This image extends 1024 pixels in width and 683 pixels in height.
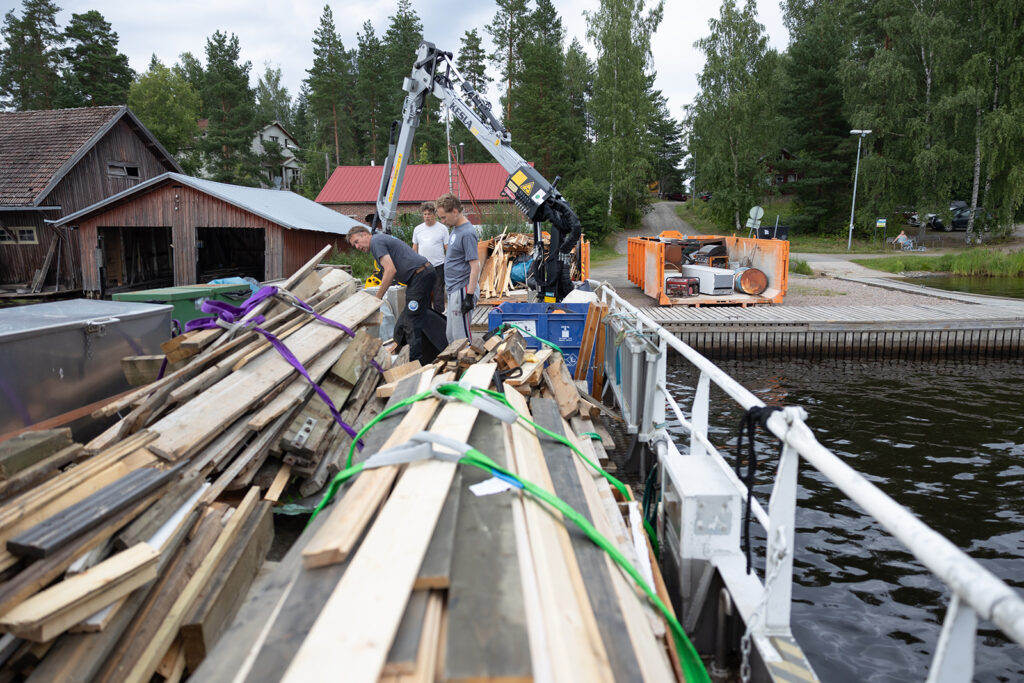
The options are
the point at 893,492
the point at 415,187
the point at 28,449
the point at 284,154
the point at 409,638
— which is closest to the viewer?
the point at 409,638

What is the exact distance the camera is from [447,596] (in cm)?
207

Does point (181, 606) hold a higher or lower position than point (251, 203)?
lower

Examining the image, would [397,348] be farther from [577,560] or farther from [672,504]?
[577,560]

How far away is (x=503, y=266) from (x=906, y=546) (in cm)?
1435

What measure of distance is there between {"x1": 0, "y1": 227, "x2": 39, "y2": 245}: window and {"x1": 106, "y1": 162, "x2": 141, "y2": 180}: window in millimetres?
4148

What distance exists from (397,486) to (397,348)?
17.0ft

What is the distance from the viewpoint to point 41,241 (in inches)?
982

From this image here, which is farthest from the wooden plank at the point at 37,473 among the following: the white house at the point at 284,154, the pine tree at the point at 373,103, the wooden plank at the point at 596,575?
the white house at the point at 284,154

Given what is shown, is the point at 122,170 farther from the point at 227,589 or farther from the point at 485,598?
the point at 485,598

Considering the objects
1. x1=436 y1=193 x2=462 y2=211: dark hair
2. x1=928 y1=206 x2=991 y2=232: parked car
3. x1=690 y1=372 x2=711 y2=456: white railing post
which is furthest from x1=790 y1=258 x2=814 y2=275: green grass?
x1=690 y1=372 x2=711 y2=456: white railing post

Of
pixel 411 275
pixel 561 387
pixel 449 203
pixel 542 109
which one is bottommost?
pixel 561 387

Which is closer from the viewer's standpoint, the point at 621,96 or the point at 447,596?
the point at 447,596

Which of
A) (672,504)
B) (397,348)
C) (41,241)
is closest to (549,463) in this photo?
(672,504)

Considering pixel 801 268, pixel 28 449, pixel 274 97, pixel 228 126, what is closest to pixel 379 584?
pixel 28 449
